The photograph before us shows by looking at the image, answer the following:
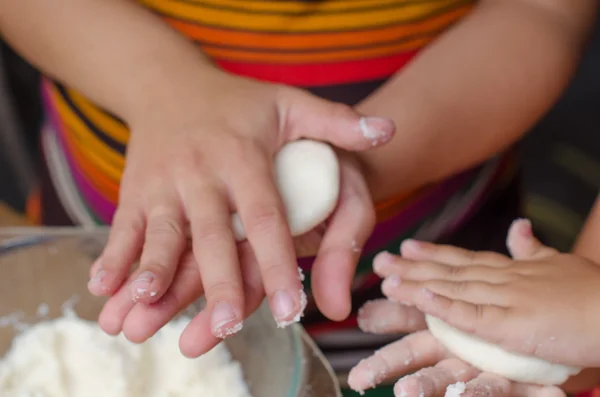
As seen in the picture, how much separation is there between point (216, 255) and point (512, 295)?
0.24 meters

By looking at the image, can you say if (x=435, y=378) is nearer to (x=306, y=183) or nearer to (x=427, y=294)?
(x=427, y=294)

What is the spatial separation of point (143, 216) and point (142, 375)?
0.49 feet

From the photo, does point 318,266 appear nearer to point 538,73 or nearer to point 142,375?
point 142,375

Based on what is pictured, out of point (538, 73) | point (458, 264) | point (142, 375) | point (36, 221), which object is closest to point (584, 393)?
point (458, 264)

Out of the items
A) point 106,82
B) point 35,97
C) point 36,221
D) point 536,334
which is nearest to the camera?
point 536,334

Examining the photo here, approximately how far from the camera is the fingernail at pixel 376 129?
60 centimetres

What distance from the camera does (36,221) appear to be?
39.8 inches

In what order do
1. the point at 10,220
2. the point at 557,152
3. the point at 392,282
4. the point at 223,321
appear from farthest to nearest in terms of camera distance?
the point at 557,152, the point at 10,220, the point at 392,282, the point at 223,321

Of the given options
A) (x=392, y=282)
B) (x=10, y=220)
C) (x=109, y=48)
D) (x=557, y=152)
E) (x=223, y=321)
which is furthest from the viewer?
(x=557, y=152)

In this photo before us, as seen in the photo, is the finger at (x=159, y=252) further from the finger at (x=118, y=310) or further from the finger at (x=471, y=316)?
the finger at (x=471, y=316)

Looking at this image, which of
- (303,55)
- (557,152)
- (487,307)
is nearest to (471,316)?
(487,307)

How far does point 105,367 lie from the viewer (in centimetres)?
62

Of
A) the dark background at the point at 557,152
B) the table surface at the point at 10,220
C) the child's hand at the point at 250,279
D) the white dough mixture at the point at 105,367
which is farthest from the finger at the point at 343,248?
the dark background at the point at 557,152

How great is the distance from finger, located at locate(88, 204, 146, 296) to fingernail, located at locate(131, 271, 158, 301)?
0.03 m
